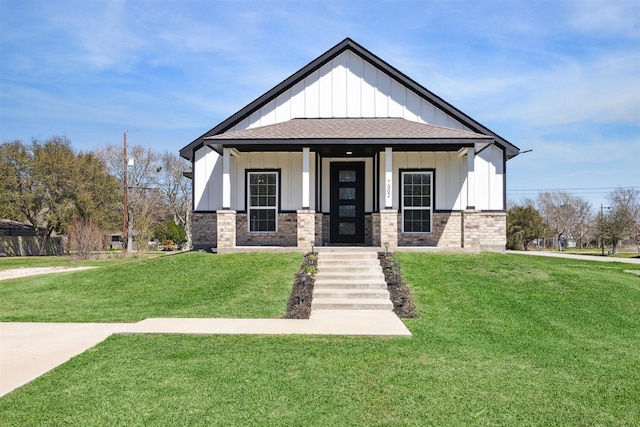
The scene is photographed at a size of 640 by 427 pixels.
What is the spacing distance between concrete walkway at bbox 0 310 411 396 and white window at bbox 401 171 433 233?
708 cm

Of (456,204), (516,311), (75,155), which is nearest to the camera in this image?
(516,311)

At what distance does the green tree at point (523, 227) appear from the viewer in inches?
1882

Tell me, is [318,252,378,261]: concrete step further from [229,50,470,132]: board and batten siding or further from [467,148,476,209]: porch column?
[229,50,470,132]: board and batten siding

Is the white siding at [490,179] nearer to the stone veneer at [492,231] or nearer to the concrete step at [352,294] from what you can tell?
the stone veneer at [492,231]

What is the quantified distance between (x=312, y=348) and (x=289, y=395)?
1829 mm

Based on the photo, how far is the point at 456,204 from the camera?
16.4m

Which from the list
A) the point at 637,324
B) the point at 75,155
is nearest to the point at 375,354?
the point at 637,324

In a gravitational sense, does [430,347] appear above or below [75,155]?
below

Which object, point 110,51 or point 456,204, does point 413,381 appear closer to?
point 456,204

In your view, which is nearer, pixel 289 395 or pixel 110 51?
pixel 289 395

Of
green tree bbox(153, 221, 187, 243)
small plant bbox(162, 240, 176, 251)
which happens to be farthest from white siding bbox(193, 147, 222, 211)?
green tree bbox(153, 221, 187, 243)

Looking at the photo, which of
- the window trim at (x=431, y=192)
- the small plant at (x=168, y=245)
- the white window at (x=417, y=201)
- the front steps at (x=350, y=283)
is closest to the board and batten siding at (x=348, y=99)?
the window trim at (x=431, y=192)

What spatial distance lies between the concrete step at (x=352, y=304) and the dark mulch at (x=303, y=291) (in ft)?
0.77

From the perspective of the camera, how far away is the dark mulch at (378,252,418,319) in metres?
9.62
